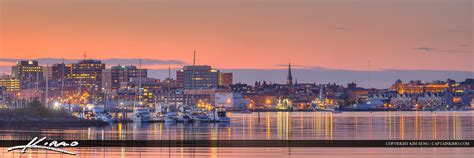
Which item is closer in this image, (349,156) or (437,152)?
(349,156)

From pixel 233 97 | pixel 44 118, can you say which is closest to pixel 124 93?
pixel 233 97

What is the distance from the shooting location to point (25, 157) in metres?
18.0

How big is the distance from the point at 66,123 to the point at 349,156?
78.4ft

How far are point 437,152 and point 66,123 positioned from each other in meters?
23.5

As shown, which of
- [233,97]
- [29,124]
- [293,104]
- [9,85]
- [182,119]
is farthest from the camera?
[293,104]

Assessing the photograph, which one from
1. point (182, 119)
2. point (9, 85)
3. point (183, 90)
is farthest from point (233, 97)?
point (182, 119)

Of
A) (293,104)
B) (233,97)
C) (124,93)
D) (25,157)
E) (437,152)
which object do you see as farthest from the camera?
(293,104)

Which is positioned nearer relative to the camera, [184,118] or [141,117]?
[141,117]

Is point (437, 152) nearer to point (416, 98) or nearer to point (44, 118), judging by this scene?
point (44, 118)

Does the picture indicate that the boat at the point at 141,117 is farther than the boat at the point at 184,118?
No

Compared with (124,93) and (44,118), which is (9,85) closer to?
(124,93)

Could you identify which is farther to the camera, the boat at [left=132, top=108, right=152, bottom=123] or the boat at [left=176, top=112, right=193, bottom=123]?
the boat at [left=176, top=112, right=193, bottom=123]

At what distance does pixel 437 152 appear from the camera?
19828mm

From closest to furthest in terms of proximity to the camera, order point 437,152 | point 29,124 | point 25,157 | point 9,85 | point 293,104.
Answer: point 25,157 < point 437,152 < point 29,124 < point 9,85 < point 293,104
